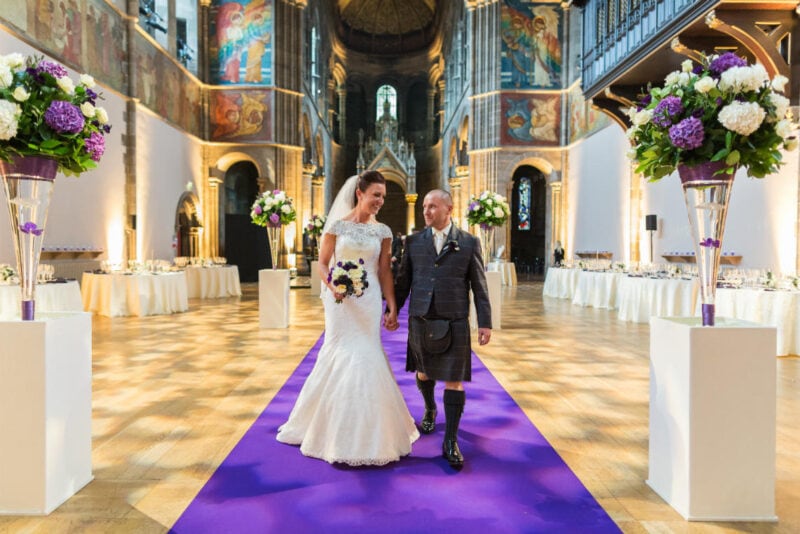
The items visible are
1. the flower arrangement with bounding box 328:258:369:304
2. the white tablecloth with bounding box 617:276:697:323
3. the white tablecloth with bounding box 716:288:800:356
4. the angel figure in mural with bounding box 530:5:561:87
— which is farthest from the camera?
the angel figure in mural with bounding box 530:5:561:87

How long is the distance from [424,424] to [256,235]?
17742 millimetres

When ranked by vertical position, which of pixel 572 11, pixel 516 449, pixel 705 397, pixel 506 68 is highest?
pixel 572 11

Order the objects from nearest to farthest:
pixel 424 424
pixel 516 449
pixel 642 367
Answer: pixel 516 449, pixel 424 424, pixel 642 367

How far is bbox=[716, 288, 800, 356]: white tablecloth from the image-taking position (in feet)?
22.7

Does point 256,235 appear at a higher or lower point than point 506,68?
lower

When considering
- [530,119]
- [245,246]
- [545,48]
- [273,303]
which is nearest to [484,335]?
[273,303]

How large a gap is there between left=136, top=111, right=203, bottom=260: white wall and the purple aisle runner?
1267 cm

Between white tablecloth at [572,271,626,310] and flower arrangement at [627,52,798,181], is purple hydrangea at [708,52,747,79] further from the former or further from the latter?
white tablecloth at [572,271,626,310]

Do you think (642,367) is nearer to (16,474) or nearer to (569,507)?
(569,507)

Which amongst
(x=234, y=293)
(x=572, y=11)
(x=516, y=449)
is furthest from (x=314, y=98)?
(x=516, y=449)

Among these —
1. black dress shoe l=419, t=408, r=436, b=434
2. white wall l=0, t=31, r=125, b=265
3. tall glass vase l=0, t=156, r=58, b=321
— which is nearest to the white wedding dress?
black dress shoe l=419, t=408, r=436, b=434

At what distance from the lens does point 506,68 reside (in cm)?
2161

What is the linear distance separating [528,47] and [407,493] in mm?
21268

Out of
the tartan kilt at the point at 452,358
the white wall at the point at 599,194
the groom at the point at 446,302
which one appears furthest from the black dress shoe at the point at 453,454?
the white wall at the point at 599,194
